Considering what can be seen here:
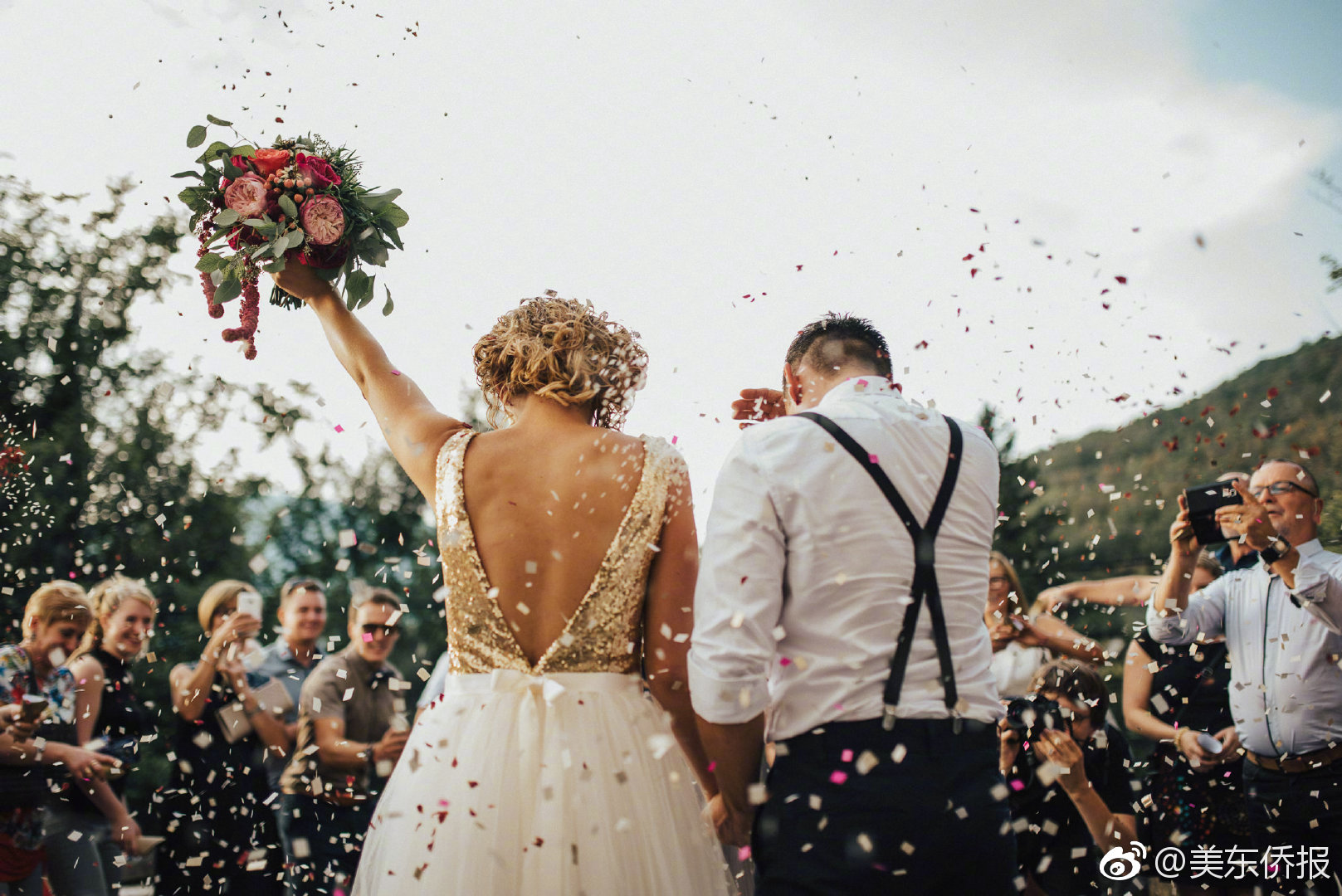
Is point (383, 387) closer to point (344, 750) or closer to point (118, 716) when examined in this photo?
point (344, 750)

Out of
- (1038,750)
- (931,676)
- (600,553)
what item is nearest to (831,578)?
(931,676)

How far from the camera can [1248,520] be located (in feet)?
13.6

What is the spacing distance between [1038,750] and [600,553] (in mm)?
2311

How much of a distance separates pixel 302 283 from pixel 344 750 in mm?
2969

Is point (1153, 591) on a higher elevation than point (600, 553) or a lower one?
lower

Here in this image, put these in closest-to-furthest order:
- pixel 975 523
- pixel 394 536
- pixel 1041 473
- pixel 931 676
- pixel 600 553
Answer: pixel 931 676 → pixel 975 523 → pixel 600 553 → pixel 1041 473 → pixel 394 536

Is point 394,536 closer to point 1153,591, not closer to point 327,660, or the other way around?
point 327,660

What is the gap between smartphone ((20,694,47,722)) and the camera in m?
4.49

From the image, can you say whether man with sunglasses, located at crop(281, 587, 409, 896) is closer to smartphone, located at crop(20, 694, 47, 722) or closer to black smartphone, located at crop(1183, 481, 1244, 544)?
smartphone, located at crop(20, 694, 47, 722)

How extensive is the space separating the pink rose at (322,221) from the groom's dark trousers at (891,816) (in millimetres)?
2168

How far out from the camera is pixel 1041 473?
26.9 m

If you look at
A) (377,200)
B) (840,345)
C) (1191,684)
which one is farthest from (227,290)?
(1191,684)

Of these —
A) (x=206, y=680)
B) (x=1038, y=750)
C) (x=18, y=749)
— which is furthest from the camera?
(x=206, y=680)

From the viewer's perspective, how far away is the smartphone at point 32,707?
4.49 metres
